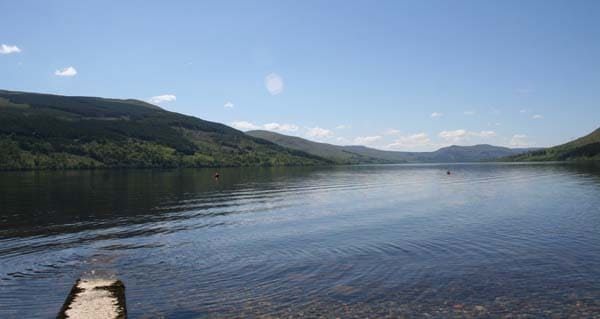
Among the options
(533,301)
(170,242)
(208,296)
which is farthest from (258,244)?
(533,301)

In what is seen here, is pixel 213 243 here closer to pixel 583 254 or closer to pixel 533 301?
pixel 533 301

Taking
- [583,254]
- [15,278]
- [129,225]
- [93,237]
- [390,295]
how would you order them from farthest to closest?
[129,225] → [93,237] → [583,254] → [15,278] → [390,295]

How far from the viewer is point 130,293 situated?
2495 centimetres

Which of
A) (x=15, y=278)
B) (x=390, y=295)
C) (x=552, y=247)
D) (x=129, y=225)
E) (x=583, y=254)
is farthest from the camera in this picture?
(x=129, y=225)

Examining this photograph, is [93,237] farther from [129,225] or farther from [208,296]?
[208,296]

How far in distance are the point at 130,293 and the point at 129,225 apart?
2847cm

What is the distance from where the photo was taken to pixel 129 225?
51188mm

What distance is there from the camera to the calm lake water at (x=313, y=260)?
2247cm

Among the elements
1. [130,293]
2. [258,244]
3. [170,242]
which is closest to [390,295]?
[130,293]

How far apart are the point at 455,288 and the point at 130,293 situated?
65.5 ft

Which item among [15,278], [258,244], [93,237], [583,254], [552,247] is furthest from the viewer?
[93,237]

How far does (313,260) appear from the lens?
3297 cm

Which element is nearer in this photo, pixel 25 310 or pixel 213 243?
pixel 25 310

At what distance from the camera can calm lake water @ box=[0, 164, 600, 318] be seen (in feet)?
73.7
